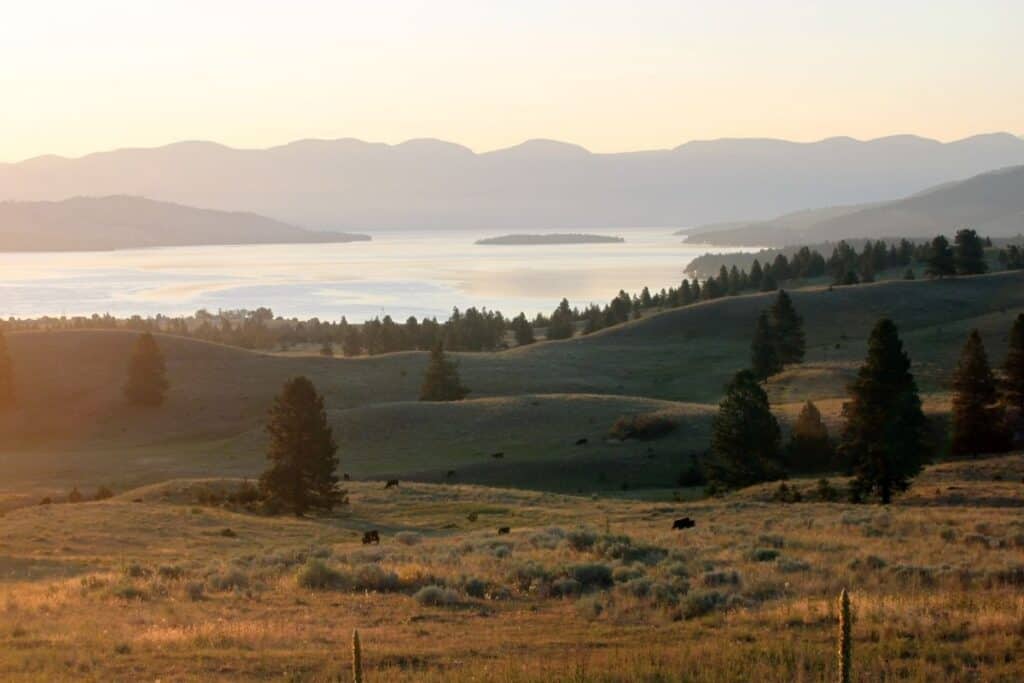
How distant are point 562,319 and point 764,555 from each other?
134 m

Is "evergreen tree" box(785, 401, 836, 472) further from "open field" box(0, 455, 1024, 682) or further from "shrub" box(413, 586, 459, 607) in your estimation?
"shrub" box(413, 586, 459, 607)

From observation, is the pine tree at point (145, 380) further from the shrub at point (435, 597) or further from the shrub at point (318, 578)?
the shrub at point (435, 597)

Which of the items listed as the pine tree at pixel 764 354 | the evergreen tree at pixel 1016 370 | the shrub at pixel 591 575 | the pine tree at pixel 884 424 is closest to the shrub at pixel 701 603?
the shrub at pixel 591 575

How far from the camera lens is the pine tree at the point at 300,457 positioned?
43.3m

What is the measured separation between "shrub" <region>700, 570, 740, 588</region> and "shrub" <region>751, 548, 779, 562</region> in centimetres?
281

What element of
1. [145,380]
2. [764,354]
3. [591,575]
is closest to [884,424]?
[591,575]

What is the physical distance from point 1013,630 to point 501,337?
464 feet

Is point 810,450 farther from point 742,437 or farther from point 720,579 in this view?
point 720,579

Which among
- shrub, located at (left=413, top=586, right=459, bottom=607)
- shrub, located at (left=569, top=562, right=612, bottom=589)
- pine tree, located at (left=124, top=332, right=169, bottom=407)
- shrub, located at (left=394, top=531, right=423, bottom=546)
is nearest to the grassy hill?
pine tree, located at (left=124, top=332, right=169, bottom=407)

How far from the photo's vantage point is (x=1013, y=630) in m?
13.6

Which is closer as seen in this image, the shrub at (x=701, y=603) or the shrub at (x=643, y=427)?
the shrub at (x=701, y=603)

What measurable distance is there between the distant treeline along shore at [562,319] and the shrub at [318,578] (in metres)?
116

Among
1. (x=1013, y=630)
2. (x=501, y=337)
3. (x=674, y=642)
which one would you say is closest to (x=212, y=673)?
(x=674, y=642)

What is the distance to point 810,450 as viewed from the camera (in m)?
57.2
